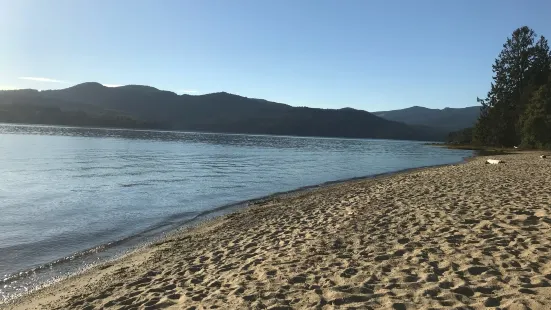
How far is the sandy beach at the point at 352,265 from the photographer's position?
6.48 meters

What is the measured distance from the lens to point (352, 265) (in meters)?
8.20

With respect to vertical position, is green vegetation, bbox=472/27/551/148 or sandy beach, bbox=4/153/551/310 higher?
green vegetation, bbox=472/27/551/148

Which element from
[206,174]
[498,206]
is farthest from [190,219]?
[206,174]

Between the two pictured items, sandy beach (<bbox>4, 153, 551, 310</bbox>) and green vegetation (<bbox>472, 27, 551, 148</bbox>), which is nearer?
sandy beach (<bbox>4, 153, 551, 310</bbox>)

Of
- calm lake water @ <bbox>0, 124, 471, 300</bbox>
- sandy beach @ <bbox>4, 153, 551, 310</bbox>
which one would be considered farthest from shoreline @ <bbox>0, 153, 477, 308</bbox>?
sandy beach @ <bbox>4, 153, 551, 310</bbox>

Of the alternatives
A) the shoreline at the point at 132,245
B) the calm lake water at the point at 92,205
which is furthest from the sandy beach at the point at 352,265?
the calm lake water at the point at 92,205

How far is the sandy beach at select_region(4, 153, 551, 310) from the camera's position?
6484 millimetres

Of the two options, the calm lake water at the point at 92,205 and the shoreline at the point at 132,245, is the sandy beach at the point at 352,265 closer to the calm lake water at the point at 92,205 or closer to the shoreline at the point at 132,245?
the shoreline at the point at 132,245

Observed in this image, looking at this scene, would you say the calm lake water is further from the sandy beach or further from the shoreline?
the sandy beach

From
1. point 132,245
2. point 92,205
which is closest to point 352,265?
point 132,245

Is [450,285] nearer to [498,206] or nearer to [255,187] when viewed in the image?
[498,206]

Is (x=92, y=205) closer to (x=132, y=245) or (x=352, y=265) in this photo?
(x=132, y=245)

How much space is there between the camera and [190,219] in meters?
18.5

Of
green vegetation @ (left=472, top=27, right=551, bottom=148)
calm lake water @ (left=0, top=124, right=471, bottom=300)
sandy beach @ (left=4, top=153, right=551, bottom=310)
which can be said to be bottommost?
calm lake water @ (left=0, top=124, right=471, bottom=300)
